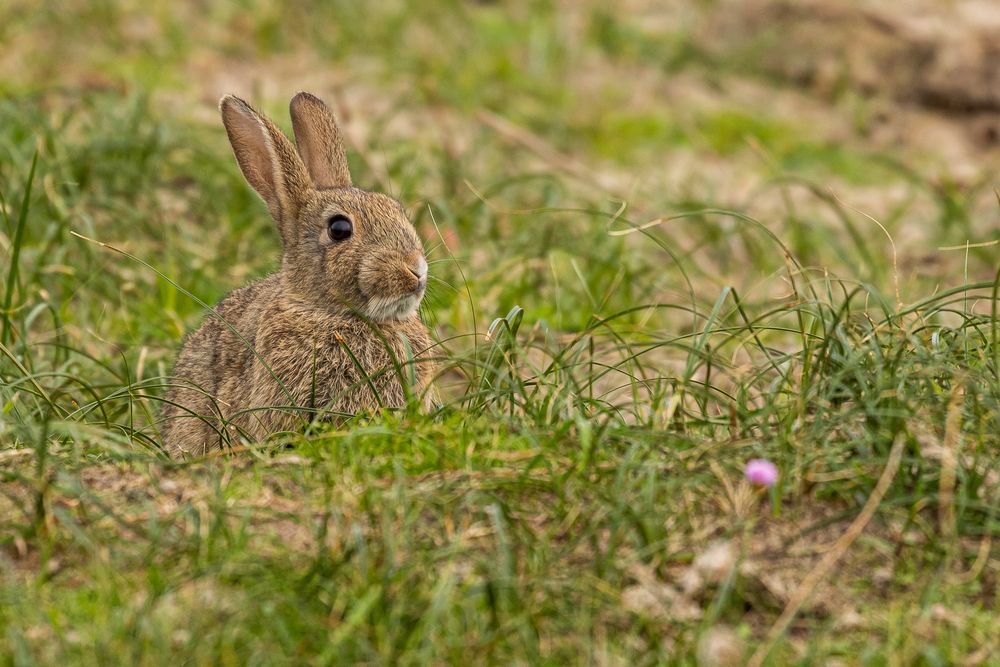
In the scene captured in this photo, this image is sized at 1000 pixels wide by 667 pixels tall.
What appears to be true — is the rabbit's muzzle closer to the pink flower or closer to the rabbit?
the rabbit

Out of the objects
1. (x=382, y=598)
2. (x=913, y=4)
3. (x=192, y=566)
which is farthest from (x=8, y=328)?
(x=913, y=4)

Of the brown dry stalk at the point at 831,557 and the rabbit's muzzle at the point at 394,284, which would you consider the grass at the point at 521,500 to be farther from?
the rabbit's muzzle at the point at 394,284

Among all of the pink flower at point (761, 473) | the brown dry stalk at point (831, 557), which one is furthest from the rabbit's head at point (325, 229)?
the brown dry stalk at point (831, 557)

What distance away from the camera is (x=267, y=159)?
530 centimetres

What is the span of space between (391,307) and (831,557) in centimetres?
210

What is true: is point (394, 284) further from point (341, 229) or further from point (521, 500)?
point (521, 500)

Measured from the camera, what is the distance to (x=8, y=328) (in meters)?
5.45

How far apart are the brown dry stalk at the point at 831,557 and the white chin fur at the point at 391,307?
75.1 inches

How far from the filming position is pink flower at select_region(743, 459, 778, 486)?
11.2 feet

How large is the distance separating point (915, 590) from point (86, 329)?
13.0ft

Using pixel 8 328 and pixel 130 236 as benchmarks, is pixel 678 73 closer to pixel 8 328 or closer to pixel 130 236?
pixel 130 236

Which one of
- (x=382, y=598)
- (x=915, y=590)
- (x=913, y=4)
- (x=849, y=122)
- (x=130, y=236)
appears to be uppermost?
(x=913, y=4)

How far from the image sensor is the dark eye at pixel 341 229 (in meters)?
5.04

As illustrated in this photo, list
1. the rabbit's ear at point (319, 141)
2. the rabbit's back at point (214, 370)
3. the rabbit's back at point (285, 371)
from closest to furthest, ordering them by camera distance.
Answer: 1. the rabbit's back at point (285, 371)
2. the rabbit's back at point (214, 370)
3. the rabbit's ear at point (319, 141)
